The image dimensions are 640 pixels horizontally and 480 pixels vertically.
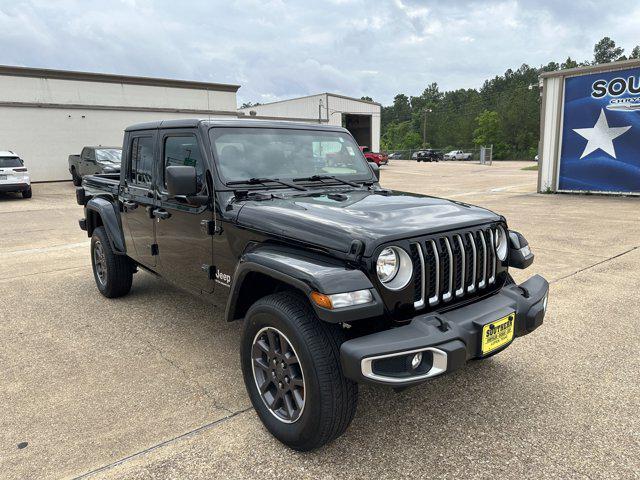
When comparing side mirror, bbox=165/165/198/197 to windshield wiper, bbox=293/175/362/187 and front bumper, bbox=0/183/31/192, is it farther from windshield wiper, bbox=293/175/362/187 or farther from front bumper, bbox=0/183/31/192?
front bumper, bbox=0/183/31/192

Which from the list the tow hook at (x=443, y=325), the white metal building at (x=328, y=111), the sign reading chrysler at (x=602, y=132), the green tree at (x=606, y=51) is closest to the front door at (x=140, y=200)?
the tow hook at (x=443, y=325)

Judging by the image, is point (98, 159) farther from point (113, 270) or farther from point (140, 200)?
point (140, 200)

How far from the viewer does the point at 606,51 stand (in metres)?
97.1

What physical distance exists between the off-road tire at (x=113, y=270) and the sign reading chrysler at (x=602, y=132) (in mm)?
13592

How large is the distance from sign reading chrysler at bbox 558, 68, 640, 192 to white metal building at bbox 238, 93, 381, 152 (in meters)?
20.7

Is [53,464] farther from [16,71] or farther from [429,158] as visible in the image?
[429,158]

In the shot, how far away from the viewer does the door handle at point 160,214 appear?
3750mm

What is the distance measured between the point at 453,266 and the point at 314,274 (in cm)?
83

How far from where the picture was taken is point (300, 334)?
2.30 m

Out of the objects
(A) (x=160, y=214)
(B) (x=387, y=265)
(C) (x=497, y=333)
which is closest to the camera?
(B) (x=387, y=265)

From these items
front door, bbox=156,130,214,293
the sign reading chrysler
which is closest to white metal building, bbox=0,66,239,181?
the sign reading chrysler

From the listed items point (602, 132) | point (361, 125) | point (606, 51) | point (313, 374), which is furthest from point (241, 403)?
point (606, 51)

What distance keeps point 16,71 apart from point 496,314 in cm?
2327

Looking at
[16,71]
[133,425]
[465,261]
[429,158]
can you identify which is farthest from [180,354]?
[429,158]
